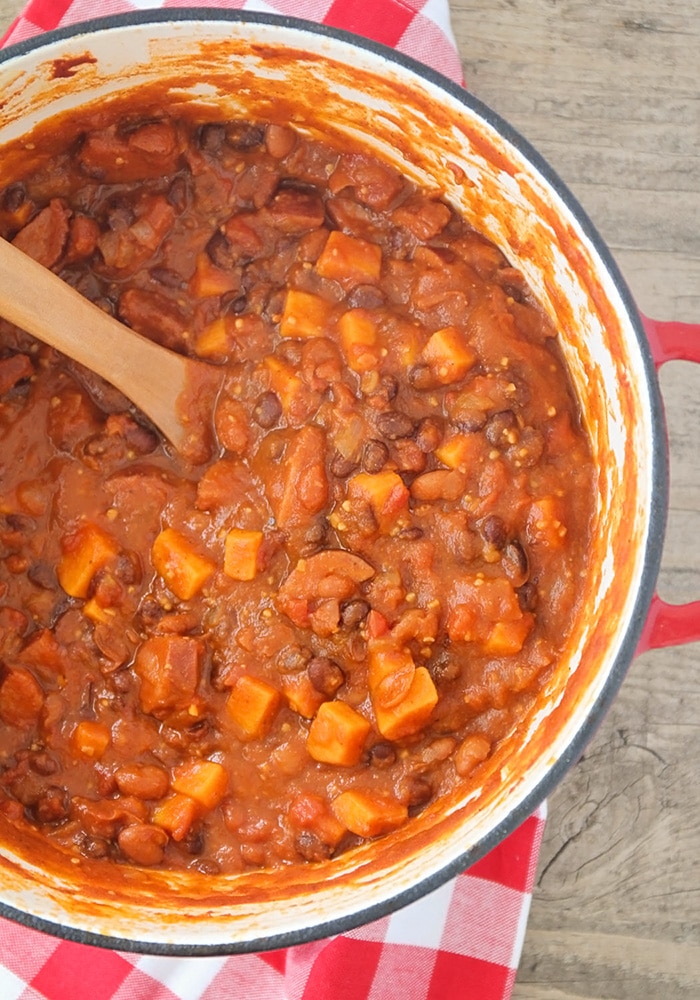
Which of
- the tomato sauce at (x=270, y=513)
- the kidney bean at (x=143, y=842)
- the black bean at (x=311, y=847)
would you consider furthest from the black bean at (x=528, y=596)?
the kidney bean at (x=143, y=842)

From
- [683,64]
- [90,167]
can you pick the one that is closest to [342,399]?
[90,167]

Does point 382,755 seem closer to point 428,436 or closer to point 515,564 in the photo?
point 515,564

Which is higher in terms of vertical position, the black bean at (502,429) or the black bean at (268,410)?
the black bean at (268,410)

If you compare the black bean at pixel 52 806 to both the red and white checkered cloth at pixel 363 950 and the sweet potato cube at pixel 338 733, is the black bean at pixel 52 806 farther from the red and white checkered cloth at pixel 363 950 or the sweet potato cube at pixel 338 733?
the sweet potato cube at pixel 338 733

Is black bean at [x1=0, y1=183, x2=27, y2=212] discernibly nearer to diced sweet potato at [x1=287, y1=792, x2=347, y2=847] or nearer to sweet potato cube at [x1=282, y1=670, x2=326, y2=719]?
sweet potato cube at [x1=282, y1=670, x2=326, y2=719]

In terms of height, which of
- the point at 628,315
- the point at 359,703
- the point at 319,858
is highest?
the point at 628,315

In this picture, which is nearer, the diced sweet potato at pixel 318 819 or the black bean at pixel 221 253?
the diced sweet potato at pixel 318 819

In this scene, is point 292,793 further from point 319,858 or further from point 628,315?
point 628,315
